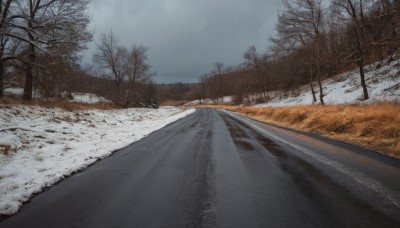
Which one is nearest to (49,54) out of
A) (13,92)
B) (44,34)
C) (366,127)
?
(44,34)

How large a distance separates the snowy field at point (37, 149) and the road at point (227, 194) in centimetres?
44

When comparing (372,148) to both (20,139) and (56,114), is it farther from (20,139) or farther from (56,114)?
(56,114)

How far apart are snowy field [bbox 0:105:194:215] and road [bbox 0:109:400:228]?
0.44 metres

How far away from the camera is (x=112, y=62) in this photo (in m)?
40.9

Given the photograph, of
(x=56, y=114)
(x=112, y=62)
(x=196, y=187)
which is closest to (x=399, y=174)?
(x=196, y=187)

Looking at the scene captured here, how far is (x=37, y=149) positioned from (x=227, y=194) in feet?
22.4

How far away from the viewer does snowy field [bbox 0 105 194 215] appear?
5160 mm

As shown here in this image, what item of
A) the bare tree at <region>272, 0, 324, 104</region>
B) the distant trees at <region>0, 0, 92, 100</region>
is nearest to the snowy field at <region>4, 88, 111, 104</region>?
the distant trees at <region>0, 0, 92, 100</region>

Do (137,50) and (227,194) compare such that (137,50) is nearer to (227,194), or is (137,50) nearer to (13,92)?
(13,92)

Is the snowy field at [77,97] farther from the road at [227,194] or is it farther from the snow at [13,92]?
the road at [227,194]

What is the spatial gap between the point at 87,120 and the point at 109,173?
11.1m

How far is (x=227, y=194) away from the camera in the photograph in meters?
4.41

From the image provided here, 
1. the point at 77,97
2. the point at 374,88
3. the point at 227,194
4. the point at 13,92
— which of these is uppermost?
the point at 77,97

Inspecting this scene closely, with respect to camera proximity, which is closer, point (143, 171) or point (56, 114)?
point (143, 171)
